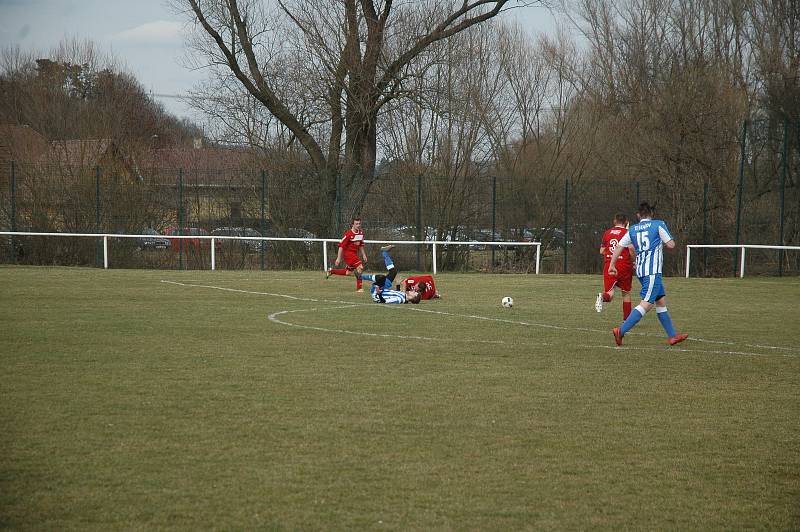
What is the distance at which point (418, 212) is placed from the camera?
30328 millimetres

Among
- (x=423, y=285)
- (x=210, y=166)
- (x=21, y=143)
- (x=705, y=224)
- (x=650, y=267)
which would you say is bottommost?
(x=423, y=285)

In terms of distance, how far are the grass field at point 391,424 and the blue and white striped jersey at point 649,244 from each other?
105 centimetres

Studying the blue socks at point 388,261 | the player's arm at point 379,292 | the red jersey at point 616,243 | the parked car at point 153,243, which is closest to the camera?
the red jersey at point 616,243

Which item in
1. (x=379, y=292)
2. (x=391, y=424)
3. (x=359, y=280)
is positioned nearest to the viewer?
(x=391, y=424)

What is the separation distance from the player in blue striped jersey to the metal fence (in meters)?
17.3

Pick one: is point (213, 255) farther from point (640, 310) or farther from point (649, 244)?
point (640, 310)

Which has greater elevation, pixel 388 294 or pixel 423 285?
pixel 423 285

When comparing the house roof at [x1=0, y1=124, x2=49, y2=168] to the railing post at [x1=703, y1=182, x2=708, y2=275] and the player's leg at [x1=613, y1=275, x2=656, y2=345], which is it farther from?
Answer: the player's leg at [x1=613, y1=275, x2=656, y2=345]

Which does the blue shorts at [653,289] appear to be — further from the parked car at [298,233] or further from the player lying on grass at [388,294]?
the parked car at [298,233]

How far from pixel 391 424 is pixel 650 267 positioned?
5.83 metres

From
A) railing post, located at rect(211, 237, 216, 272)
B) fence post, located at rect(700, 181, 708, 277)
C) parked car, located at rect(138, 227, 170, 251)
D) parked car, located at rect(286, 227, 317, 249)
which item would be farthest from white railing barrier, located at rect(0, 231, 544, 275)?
fence post, located at rect(700, 181, 708, 277)

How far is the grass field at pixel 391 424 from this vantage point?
521cm

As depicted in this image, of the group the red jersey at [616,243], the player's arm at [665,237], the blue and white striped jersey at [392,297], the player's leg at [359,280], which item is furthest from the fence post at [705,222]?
the player's arm at [665,237]

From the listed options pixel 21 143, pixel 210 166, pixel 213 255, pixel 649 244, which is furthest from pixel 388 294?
pixel 21 143
